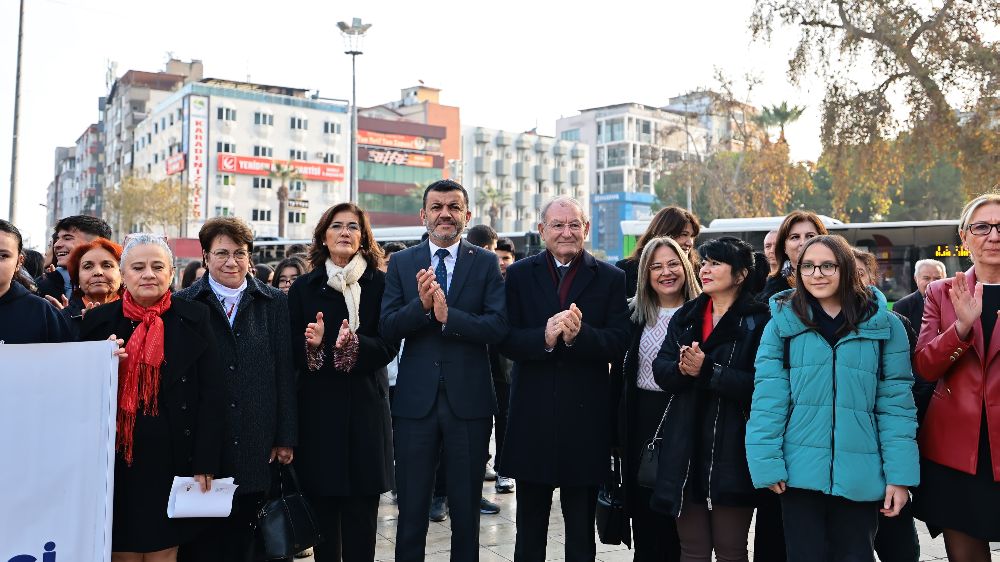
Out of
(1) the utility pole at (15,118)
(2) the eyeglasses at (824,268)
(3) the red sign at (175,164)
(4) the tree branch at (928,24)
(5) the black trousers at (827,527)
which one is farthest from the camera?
(3) the red sign at (175,164)

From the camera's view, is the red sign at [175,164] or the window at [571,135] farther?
the window at [571,135]

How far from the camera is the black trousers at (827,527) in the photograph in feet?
13.0

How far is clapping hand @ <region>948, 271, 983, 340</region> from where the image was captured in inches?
152

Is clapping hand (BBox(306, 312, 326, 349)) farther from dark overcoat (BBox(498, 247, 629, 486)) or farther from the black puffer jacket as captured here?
the black puffer jacket

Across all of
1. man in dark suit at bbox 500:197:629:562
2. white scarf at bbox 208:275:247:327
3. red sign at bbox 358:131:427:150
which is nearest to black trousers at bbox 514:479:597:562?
man in dark suit at bbox 500:197:629:562

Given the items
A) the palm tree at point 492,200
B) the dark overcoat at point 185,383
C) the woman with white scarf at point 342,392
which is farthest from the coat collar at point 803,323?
the palm tree at point 492,200

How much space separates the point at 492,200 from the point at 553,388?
8388cm

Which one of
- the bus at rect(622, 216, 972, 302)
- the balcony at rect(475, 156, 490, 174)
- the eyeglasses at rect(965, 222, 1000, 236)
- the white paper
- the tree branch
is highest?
the balcony at rect(475, 156, 490, 174)

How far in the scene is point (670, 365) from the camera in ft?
14.5

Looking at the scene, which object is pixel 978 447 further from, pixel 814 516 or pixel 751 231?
pixel 751 231

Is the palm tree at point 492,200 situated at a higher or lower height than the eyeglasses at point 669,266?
higher

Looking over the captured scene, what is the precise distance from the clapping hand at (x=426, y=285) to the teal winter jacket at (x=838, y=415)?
1673 mm

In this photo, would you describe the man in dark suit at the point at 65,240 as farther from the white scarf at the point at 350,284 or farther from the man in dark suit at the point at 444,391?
the man in dark suit at the point at 444,391

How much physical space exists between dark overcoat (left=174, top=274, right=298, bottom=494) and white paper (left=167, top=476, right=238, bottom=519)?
0.17 metres
